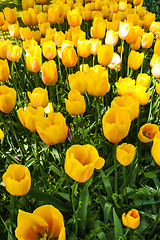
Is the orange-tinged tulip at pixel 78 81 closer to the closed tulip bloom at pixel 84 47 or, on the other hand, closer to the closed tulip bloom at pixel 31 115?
the closed tulip bloom at pixel 31 115

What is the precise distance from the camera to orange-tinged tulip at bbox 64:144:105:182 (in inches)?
40.8

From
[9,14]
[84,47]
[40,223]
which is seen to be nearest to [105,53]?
[84,47]

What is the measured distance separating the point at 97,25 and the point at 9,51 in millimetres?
960

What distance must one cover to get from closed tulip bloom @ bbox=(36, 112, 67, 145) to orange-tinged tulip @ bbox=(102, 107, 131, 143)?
0.72 feet

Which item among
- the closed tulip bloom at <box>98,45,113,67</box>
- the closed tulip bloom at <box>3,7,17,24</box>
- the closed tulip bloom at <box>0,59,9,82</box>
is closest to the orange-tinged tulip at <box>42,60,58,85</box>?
the closed tulip bloom at <box>0,59,9,82</box>

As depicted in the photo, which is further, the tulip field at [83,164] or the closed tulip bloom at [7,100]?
the closed tulip bloom at [7,100]

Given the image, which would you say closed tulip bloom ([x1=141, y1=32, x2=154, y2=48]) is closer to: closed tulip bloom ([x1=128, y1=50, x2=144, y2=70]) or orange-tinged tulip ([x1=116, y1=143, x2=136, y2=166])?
closed tulip bloom ([x1=128, y1=50, x2=144, y2=70])

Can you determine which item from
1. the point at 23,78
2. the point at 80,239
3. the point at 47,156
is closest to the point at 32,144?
the point at 47,156

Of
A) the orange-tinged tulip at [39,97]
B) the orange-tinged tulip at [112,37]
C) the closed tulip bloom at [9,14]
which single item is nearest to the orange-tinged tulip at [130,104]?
the orange-tinged tulip at [39,97]

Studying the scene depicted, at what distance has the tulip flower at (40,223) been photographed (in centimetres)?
95

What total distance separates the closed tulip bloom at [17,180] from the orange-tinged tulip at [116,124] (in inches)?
17.4

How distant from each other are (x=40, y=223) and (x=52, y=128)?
1.49 feet

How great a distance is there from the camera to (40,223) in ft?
3.25

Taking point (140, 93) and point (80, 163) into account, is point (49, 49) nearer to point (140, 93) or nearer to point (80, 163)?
point (140, 93)
